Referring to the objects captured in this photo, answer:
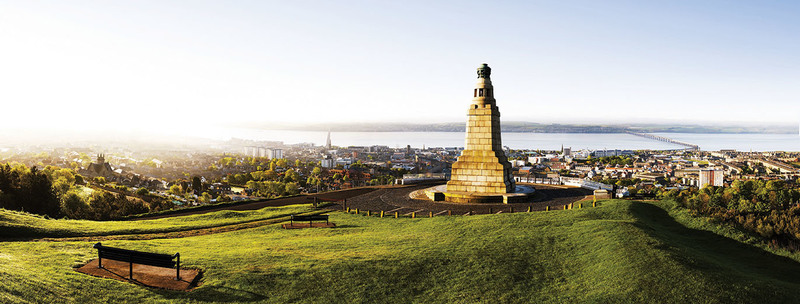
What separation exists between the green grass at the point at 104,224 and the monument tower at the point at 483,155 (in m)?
10.6

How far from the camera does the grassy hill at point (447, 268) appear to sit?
8.91 metres

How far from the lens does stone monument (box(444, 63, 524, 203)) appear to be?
28.8 metres

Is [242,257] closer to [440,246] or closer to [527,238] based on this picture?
[440,246]

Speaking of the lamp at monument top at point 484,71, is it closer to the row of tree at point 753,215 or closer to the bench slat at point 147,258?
the row of tree at point 753,215

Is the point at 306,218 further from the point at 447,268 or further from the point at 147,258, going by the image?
the point at 447,268

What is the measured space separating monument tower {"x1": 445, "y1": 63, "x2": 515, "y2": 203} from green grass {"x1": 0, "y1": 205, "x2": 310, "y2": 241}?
10.6 metres

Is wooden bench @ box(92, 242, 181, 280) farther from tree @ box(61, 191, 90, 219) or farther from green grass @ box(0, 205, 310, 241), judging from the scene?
tree @ box(61, 191, 90, 219)

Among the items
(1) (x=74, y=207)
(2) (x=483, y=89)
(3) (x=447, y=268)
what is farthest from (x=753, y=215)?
(1) (x=74, y=207)

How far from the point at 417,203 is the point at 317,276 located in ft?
54.9

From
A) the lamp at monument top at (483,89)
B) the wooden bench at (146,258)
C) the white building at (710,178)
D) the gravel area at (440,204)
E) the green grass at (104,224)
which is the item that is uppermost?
the lamp at monument top at (483,89)

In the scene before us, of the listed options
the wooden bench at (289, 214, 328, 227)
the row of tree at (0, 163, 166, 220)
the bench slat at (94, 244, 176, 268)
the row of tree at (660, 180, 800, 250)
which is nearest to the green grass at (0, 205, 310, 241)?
the wooden bench at (289, 214, 328, 227)

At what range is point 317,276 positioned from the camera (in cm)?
1017

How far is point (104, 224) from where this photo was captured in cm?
1811

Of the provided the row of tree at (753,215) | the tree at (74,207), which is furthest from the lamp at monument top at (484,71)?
the tree at (74,207)
